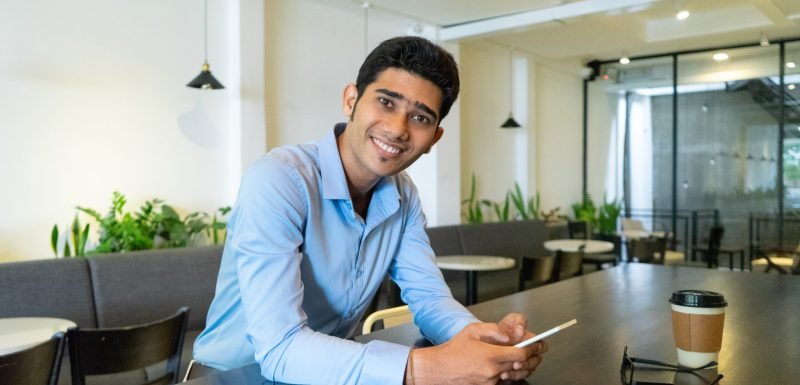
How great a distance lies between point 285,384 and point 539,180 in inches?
315

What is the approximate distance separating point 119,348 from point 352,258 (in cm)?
120

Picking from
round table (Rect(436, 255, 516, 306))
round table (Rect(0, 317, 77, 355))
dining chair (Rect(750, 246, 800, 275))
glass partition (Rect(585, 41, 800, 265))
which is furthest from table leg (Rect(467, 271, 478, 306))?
glass partition (Rect(585, 41, 800, 265))

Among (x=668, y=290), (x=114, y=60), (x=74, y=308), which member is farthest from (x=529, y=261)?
(x=114, y=60)

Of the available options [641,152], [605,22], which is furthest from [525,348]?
[641,152]

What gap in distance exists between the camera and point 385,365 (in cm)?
99

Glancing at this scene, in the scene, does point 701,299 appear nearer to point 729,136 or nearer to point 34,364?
point 34,364

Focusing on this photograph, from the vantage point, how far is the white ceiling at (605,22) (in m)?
5.65

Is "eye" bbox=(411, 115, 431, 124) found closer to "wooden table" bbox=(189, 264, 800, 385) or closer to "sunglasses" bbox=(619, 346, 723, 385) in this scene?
"wooden table" bbox=(189, 264, 800, 385)

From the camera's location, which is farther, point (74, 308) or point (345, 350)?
point (74, 308)

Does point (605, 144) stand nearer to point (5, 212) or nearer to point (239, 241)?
point (5, 212)

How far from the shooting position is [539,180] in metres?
8.70

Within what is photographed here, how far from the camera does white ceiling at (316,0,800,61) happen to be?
5.65 meters

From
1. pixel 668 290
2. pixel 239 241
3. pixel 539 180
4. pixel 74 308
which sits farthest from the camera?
pixel 539 180

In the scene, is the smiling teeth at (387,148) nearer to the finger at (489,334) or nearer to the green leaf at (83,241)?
the finger at (489,334)
